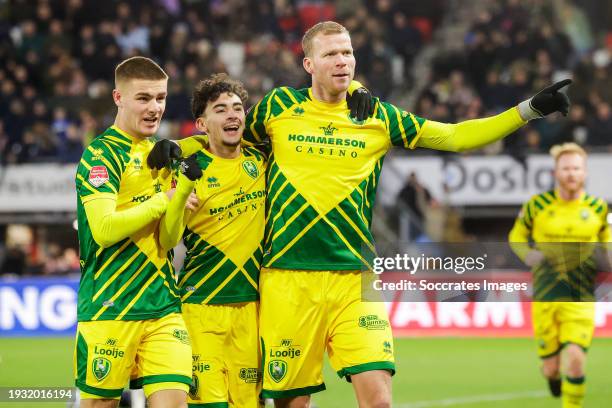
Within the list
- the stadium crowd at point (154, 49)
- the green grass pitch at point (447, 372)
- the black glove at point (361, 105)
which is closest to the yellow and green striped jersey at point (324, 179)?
the black glove at point (361, 105)

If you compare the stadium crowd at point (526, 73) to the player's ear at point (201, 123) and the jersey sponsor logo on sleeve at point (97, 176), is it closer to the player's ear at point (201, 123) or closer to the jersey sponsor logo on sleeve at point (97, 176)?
the player's ear at point (201, 123)

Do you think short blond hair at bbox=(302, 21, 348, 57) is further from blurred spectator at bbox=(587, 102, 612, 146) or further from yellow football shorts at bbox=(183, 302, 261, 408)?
blurred spectator at bbox=(587, 102, 612, 146)

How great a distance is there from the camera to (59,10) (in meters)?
20.8

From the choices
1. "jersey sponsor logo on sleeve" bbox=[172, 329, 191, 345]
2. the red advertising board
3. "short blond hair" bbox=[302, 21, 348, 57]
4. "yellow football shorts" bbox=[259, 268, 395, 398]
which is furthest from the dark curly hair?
the red advertising board

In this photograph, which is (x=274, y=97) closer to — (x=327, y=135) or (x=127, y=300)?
(x=327, y=135)

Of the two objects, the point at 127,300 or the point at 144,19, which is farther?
the point at 144,19

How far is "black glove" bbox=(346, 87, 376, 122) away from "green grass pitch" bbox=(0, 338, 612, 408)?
4.49 m

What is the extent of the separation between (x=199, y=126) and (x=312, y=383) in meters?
1.77

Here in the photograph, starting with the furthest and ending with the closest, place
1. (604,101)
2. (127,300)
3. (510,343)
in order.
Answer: (604,101), (510,343), (127,300)

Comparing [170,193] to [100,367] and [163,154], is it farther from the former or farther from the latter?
[100,367]

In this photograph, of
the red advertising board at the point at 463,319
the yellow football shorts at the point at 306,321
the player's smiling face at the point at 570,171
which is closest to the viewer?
the yellow football shorts at the point at 306,321

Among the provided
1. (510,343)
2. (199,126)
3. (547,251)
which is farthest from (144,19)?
(199,126)

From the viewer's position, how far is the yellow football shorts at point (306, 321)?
653cm

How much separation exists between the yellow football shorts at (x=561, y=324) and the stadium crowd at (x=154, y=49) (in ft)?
28.9
